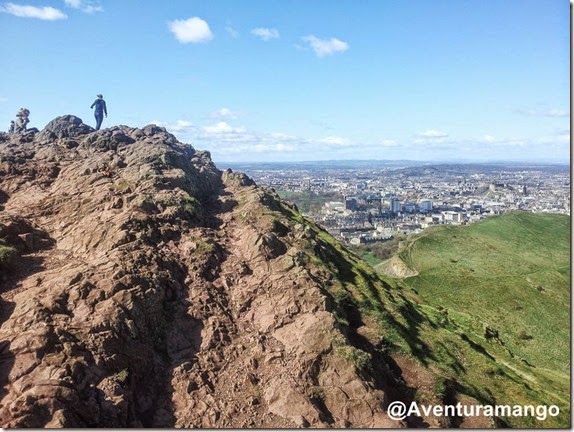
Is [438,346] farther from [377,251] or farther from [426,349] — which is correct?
[377,251]

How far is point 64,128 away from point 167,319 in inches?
1060

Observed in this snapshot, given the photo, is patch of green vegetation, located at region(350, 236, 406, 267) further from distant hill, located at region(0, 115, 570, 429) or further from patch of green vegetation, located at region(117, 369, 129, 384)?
patch of green vegetation, located at region(117, 369, 129, 384)

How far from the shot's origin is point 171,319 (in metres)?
17.4

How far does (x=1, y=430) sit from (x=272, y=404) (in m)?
7.77

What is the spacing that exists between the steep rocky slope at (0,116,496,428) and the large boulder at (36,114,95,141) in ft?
34.0

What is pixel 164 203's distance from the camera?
24031mm

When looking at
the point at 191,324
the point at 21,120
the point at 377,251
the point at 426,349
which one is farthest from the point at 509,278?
the point at 21,120

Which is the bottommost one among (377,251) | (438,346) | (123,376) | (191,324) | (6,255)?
(377,251)

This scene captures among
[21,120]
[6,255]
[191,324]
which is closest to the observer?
[191,324]

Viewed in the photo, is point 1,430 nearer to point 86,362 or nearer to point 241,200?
point 86,362

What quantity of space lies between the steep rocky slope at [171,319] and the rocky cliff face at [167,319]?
2.1 inches

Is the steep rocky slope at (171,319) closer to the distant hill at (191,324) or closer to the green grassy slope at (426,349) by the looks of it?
the distant hill at (191,324)

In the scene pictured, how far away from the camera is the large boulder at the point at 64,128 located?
36.3 meters

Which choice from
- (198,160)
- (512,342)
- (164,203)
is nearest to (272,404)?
(164,203)
